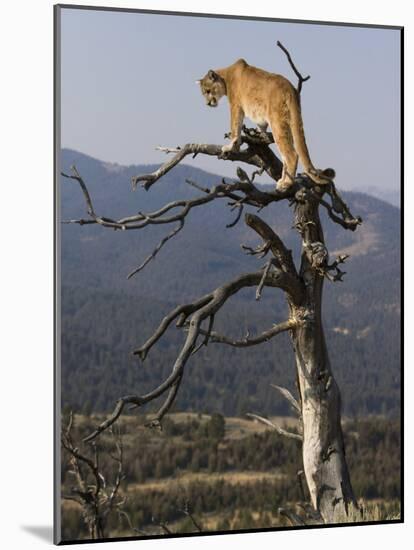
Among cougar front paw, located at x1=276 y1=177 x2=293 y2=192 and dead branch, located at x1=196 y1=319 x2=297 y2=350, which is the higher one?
cougar front paw, located at x1=276 y1=177 x2=293 y2=192

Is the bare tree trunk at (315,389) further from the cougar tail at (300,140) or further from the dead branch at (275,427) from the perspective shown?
the cougar tail at (300,140)

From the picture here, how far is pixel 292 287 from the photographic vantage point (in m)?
9.12

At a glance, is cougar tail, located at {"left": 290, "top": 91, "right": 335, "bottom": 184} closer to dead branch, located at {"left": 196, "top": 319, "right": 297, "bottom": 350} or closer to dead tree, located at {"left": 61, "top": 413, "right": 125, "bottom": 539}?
dead branch, located at {"left": 196, "top": 319, "right": 297, "bottom": 350}

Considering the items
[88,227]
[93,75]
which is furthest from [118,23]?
[88,227]

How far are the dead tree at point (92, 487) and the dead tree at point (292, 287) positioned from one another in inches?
12.3

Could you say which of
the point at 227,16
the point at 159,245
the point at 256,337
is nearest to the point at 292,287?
the point at 256,337

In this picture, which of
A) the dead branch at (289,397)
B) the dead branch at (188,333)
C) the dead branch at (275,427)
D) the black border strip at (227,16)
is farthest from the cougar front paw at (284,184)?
the dead branch at (275,427)

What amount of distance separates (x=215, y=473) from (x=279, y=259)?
1164mm

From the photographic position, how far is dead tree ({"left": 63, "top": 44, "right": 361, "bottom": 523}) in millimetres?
8758

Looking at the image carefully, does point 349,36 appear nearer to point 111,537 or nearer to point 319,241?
point 319,241

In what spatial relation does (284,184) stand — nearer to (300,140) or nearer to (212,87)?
(300,140)

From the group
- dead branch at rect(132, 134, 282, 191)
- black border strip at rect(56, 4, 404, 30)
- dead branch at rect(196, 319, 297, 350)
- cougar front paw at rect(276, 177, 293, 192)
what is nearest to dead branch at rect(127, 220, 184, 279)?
dead branch at rect(132, 134, 282, 191)

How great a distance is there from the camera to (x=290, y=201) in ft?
29.9

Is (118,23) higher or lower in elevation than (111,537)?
higher
